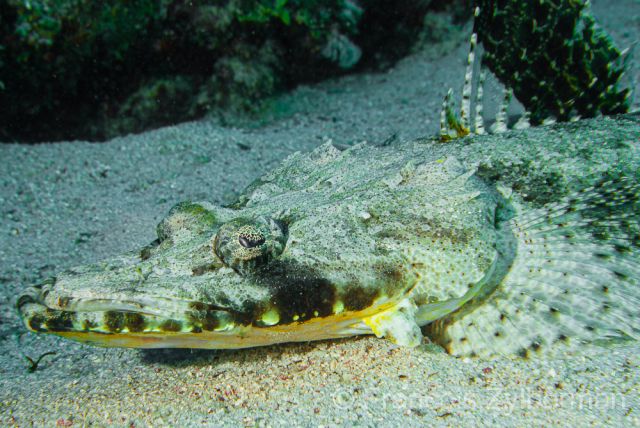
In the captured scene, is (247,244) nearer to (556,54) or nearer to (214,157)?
(556,54)

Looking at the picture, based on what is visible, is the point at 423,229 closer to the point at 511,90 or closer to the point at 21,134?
the point at 511,90

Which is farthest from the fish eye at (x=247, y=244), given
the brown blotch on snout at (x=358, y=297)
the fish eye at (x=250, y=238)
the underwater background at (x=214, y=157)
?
the underwater background at (x=214, y=157)

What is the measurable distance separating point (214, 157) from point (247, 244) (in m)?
4.02

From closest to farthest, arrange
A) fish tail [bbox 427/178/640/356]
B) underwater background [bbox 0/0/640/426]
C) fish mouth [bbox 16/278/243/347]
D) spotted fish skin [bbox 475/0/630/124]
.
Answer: fish mouth [bbox 16/278/243/347], underwater background [bbox 0/0/640/426], fish tail [bbox 427/178/640/356], spotted fish skin [bbox 475/0/630/124]

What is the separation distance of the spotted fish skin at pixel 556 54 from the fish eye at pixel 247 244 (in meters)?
2.68

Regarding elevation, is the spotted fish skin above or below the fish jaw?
above

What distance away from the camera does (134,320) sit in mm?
2463

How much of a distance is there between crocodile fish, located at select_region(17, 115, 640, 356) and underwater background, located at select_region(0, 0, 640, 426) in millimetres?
290

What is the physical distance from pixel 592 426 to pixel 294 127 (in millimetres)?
6013

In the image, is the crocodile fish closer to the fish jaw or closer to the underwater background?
the fish jaw

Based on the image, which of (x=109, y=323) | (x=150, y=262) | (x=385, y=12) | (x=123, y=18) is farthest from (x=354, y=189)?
(x=385, y=12)

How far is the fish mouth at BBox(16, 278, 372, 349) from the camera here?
2.47 metres

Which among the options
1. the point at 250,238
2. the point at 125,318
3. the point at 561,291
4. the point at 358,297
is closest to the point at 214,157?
the point at 250,238

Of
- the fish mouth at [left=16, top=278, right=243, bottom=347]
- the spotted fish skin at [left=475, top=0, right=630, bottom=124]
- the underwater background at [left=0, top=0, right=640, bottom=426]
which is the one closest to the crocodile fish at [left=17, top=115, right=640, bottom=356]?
the fish mouth at [left=16, top=278, right=243, bottom=347]
